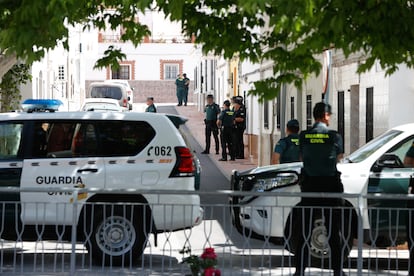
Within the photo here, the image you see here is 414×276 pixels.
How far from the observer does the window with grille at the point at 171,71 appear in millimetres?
67000

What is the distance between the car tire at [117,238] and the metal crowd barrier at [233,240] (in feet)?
0.11

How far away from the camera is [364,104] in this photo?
19000 mm

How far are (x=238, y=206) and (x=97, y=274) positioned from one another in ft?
5.95

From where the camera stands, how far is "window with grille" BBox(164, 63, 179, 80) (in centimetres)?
6700

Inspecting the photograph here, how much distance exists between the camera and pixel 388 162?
477 inches

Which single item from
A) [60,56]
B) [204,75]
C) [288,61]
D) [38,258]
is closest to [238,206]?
[288,61]

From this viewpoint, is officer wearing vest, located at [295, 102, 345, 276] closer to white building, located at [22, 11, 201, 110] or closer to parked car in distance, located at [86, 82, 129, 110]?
parked car in distance, located at [86, 82, 129, 110]

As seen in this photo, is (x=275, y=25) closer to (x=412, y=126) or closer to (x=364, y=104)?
(x=412, y=126)

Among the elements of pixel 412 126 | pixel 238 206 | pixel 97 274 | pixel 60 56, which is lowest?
pixel 97 274

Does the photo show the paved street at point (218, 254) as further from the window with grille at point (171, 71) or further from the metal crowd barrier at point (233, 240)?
the window with grille at point (171, 71)

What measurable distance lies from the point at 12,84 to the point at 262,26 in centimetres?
1778

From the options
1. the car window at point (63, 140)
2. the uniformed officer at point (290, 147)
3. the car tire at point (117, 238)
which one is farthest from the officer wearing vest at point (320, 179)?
the uniformed officer at point (290, 147)

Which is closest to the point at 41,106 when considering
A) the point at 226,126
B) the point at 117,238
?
the point at 117,238

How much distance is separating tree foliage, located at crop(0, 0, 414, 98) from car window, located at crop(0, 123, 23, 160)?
1.63 m
